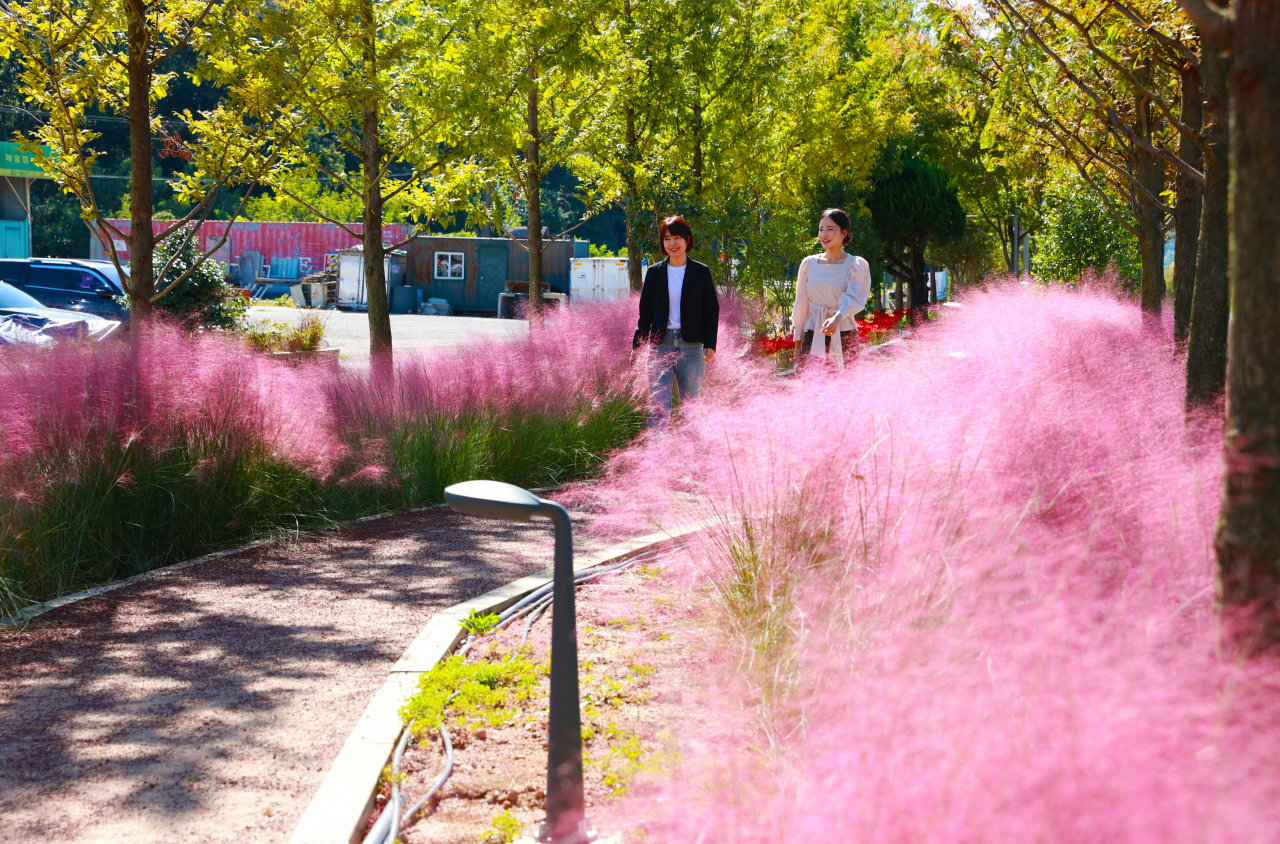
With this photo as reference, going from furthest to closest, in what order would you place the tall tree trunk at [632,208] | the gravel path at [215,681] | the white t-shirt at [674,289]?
the tall tree trunk at [632,208], the white t-shirt at [674,289], the gravel path at [215,681]

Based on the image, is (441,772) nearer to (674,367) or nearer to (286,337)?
(674,367)

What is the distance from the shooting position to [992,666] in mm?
1897

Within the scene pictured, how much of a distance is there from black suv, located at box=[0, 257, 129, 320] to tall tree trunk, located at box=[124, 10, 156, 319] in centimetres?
991

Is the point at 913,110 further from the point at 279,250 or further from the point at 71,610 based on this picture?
the point at 279,250

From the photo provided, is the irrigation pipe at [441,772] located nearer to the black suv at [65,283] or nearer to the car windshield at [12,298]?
the car windshield at [12,298]

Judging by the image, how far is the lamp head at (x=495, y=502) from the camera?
2541 millimetres

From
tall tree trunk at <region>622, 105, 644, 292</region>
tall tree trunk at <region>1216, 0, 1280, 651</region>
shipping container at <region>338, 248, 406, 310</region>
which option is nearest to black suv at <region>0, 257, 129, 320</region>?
tall tree trunk at <region>622, 105, 644, 292</region>

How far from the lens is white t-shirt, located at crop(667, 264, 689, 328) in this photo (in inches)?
311

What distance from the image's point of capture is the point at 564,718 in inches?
105

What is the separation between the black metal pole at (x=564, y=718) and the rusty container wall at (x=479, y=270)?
38625mm

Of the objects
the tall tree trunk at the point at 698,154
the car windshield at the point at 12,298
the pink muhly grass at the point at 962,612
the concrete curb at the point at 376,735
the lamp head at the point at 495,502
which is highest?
the tall tree trunk at the point at 698,154

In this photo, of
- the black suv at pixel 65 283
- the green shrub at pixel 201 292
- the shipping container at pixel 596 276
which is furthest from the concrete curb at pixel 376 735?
the shipping container at pixel 596 276

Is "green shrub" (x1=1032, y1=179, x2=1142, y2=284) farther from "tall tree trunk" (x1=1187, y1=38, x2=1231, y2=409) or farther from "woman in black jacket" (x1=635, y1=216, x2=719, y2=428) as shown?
"tall tree trunk" (x1=1187, y1=38, x2=1231, y2=409)

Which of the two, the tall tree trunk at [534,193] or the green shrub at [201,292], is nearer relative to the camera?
the tall tree trunk at [534,193]
